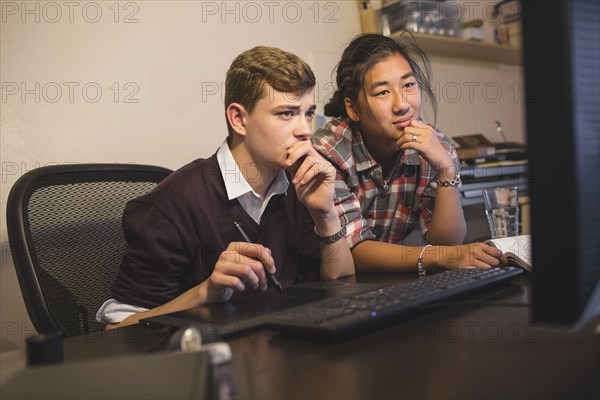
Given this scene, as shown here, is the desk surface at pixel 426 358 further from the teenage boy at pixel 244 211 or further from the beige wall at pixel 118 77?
the beige wall at pixel 118 77

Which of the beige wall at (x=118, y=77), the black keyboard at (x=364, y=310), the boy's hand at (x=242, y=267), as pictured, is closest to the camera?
the black keyboard at (x=364, y=310)

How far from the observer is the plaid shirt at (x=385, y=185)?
1489 millimetres

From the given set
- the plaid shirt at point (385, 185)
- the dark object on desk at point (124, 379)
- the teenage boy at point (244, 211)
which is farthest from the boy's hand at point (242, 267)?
the plaid shirt at point (385, 185)

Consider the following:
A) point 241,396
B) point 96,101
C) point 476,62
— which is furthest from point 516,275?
point 476,62

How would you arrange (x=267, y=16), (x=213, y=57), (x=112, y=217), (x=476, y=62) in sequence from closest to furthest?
1. (x=112, y=217)
2. (x=213, y=57)
3. (x=267, y=16)
4. (x=476, y=62)

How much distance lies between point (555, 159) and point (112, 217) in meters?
1.04

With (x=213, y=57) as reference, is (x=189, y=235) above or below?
below

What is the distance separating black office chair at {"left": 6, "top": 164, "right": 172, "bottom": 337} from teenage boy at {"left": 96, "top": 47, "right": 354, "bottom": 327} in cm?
13

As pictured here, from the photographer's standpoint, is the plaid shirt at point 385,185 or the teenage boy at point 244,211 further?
the plaid shirt at point 385,185

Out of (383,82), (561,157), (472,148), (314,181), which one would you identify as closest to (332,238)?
(314,181)

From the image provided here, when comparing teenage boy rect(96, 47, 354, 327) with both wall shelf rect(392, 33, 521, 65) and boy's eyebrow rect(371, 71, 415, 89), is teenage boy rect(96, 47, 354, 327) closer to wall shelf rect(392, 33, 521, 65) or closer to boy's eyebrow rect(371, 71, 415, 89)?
boy's eyebrow rect(371, 71, 415, 89)

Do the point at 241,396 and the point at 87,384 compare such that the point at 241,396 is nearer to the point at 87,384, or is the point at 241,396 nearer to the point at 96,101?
the point at 87,384

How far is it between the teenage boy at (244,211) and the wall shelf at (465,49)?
1577 mm

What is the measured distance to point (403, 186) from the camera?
152 centimetres
